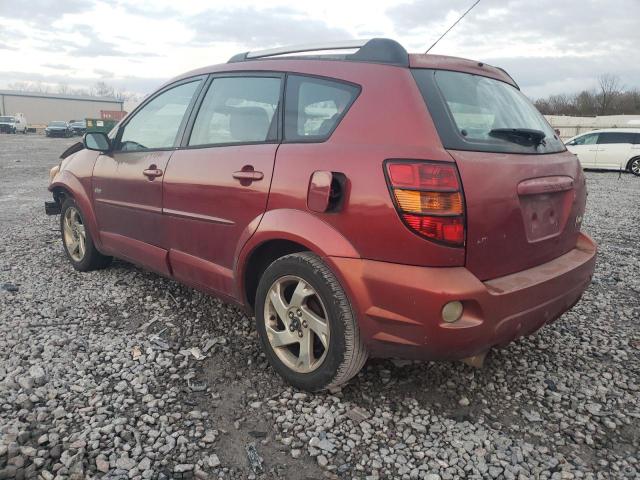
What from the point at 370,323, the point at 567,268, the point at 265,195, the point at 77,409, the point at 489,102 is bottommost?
the point at 77,409

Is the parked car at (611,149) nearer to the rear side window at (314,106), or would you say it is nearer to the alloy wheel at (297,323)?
the rear side window at (314,106)

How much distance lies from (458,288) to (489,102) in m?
1.15

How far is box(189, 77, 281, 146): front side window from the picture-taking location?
294cm

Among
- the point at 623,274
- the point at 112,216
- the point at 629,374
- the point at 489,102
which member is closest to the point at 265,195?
the point at 489,102

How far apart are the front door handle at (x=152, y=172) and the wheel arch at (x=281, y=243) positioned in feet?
3.40

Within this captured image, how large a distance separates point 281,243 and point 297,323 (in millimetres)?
438

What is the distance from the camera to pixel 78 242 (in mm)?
4820

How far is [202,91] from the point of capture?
346 centimetres

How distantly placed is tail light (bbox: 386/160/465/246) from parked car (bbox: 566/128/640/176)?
1769 centimetres

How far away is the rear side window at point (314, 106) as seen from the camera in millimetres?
2570

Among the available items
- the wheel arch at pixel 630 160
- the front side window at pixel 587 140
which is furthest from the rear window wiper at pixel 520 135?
the front side window at pixel 587 140

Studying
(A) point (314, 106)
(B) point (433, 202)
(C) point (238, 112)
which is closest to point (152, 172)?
(C) point (238, 112)

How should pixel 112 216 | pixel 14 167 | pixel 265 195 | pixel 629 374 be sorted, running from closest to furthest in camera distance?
pixel 265 195 < pixel 629 374 < pixel 112 216 < pixel 14 167

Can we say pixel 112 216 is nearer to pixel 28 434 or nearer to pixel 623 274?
pixel 28 434
